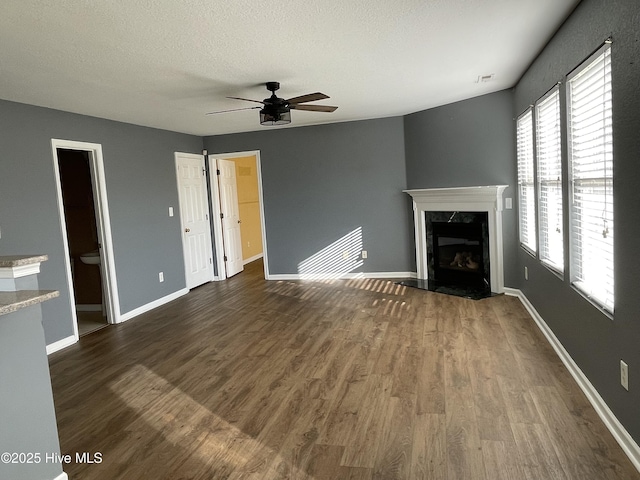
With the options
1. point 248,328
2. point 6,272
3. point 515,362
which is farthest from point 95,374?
point 515,362

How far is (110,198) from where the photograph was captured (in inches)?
204

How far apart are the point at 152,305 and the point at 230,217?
240cm

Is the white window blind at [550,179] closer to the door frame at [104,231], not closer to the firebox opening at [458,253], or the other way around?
the firebox opening at [458,253]

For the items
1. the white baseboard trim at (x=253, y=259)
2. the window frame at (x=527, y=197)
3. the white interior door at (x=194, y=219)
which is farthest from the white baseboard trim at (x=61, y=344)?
the window frame at (x=527, y=197)

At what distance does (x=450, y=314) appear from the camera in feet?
15.5

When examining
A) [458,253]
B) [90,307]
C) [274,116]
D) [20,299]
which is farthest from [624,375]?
[90,307]

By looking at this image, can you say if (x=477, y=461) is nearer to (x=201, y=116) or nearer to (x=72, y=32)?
(x=72, y=32)

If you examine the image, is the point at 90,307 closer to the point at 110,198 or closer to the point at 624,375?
the point at 110,198

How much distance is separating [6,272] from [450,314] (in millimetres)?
3945

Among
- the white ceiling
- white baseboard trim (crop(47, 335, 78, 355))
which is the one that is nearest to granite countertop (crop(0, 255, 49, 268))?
the white ceiling

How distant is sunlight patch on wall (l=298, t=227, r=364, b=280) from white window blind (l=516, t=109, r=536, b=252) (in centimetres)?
245

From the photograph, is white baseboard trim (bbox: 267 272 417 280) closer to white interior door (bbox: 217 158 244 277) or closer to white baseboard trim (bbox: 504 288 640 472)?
white interior door (bbox: 217 158 244 277)

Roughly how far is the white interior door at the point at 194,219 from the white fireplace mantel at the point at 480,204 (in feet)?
10.8

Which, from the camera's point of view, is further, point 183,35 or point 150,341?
point 150,341
